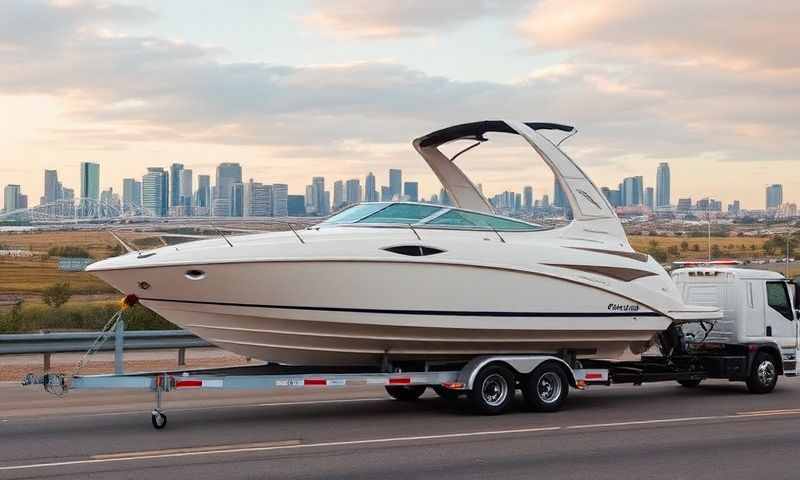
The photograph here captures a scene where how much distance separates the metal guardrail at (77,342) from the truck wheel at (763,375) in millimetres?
9048

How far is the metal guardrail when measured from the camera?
1753 centimetres

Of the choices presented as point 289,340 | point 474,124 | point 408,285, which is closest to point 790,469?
point 408,285

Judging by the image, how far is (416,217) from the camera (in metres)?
14.2

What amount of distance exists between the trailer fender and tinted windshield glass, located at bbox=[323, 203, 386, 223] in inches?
98.1

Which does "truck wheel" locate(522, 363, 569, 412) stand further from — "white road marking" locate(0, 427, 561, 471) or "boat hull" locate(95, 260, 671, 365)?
"white road marking" locate(0, 427, 561, 471)

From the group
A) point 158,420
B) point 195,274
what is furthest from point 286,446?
point 195,274

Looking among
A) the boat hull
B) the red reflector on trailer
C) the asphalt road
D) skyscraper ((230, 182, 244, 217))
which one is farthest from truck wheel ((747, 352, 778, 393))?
skyscraper ((230, 182, 244, 217))

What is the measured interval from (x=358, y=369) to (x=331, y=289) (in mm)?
1794

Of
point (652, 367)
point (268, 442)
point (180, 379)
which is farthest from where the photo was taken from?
point (652, 367)

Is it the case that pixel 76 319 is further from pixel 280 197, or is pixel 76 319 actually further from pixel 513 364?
pixel 513 364

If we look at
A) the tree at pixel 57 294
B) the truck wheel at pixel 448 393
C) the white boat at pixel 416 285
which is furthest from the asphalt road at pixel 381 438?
the tree at pixel 57 294

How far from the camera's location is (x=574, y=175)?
641 inches

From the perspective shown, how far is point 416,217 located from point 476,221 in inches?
38.7

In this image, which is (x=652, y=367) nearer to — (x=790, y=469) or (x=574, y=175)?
(x=574, y=175)
